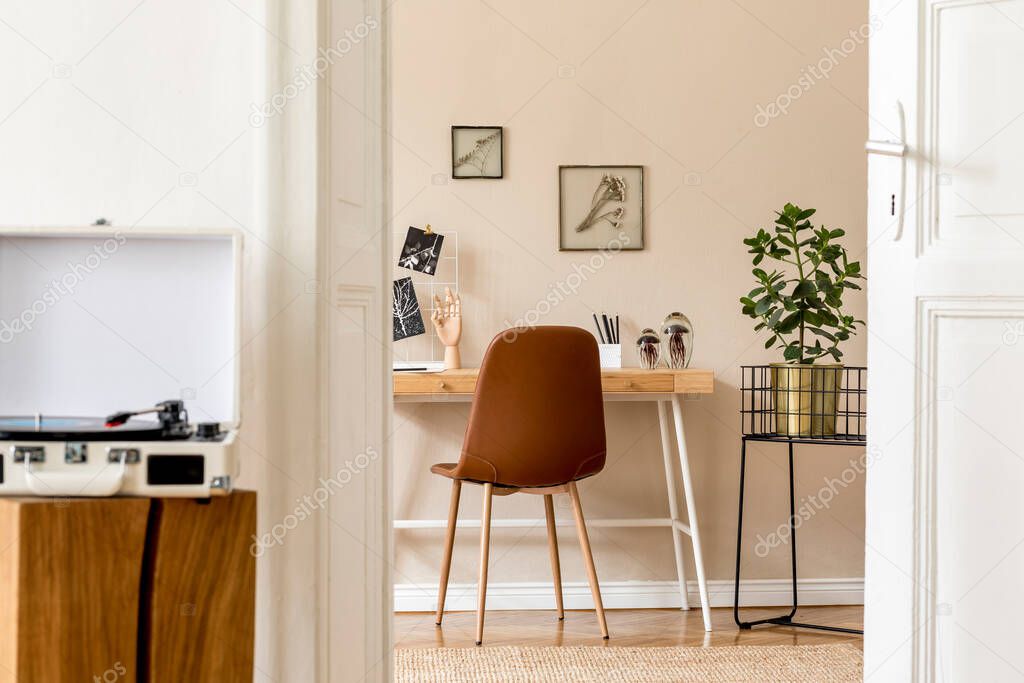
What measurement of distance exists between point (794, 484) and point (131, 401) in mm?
2605

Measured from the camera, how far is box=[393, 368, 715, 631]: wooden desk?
292 centimetres

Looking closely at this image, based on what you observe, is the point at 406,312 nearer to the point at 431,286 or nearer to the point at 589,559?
the point at 431,286

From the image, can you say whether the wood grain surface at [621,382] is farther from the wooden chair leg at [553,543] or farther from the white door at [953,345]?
the white door at [953,345]

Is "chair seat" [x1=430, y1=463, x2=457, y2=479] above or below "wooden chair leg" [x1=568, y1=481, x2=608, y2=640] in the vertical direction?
above

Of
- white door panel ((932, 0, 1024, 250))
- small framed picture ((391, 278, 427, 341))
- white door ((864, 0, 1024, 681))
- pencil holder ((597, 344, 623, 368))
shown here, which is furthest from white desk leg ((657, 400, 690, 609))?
white door panel ((932, 0, 1024, 250))

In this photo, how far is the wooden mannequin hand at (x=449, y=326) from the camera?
3.21 meters

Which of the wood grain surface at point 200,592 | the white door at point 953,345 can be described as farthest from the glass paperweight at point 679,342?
the wood grain surface at point 200,592

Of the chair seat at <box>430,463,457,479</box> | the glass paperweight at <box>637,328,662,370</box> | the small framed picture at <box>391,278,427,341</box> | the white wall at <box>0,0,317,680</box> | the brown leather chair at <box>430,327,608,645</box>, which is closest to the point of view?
the white wall at <box>0,0,317,680</box>

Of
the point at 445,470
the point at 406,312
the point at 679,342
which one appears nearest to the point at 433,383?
the point at 445,470

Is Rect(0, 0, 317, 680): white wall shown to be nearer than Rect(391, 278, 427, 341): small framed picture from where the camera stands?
Yes

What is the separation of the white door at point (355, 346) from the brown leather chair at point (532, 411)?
3.19 ft

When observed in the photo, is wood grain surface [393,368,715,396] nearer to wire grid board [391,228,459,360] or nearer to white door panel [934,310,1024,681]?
wire grid board [391,228,459,360]

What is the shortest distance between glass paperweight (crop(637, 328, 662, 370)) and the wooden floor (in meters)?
0.88

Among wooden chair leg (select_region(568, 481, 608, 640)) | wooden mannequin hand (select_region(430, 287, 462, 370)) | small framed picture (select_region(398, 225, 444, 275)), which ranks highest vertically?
small framed picture (select_region(398, 225, 444, 275))
